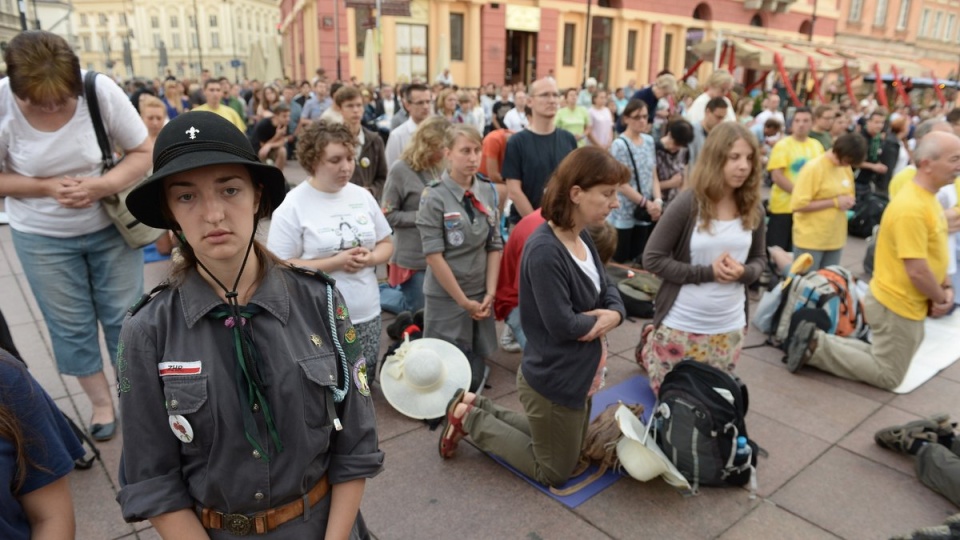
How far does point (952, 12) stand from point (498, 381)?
235 feet

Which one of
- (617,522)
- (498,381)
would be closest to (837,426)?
(617,522)

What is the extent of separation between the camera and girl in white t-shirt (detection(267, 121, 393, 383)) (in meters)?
3.40

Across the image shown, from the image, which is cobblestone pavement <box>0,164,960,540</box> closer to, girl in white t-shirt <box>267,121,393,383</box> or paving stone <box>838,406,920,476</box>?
paving stone <box>838,406,920,476</box>

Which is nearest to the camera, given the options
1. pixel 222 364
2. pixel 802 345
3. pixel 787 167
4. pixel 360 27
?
pixel 222 364

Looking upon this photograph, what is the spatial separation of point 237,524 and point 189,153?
3.05 ft

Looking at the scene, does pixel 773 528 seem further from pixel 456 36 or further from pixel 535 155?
pixel 456 36

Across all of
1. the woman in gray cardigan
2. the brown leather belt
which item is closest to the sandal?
the woman in gray cardigan

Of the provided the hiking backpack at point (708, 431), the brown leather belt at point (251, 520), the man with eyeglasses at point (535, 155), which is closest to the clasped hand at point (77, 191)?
the brown leather belt at point (251, 520)

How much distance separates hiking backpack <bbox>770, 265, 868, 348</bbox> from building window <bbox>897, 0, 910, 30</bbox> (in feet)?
189

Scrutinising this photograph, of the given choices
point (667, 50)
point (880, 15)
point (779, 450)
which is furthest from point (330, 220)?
point (880, 15)

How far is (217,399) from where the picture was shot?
4.74 ft

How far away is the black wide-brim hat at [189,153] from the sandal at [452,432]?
7.65 ft

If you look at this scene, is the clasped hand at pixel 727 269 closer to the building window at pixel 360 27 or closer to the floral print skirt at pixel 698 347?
the floral print skirt at pixel 698 347

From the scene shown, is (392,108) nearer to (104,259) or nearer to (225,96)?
(225,96)
